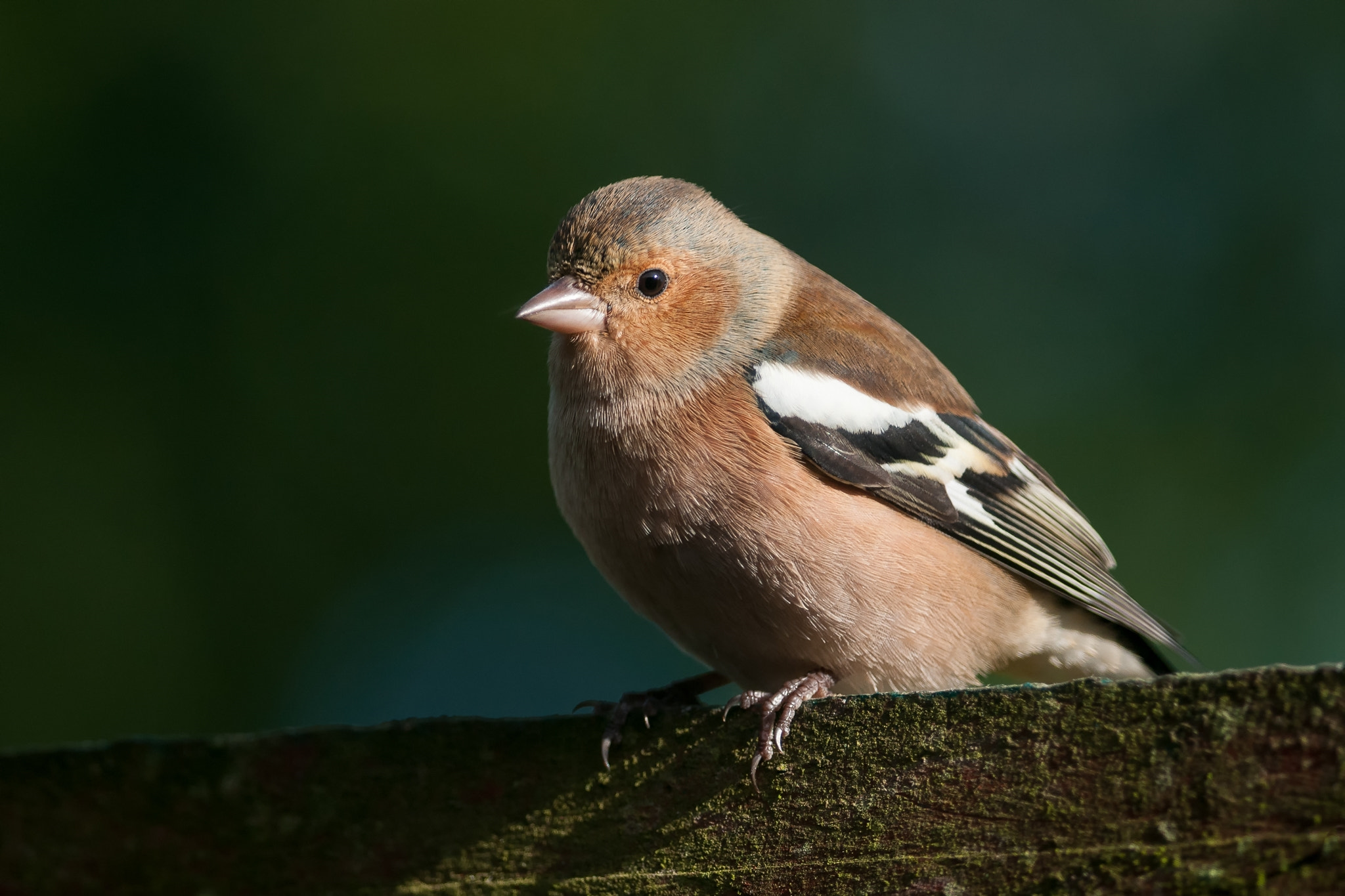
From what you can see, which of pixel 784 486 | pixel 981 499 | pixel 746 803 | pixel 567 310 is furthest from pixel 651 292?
pixel 746 803

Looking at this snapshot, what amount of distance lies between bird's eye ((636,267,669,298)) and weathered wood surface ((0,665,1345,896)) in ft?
4.86

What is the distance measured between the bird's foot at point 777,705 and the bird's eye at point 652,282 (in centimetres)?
115

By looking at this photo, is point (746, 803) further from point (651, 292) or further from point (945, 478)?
point (651, 292)

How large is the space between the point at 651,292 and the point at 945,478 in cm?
98

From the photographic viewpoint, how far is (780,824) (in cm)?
174

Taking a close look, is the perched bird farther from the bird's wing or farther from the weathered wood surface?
the weathered wood surface

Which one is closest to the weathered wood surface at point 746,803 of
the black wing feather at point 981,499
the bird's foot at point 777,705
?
the bird's foot at point 777,705

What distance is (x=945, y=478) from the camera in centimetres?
312

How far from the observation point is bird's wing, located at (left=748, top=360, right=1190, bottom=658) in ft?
9.45

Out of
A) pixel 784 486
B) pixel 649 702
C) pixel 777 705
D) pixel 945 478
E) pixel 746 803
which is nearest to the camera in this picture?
pixel 746 803

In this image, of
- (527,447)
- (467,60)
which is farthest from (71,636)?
(467,60)

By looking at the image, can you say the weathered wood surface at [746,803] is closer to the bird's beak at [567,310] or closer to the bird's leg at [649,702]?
the bird's leg at [649,702]

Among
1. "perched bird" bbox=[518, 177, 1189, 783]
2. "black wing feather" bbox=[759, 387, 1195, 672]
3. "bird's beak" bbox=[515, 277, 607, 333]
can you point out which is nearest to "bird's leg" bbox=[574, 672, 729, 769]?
"perched bird" bbox=[518, 177, 1189, 783]

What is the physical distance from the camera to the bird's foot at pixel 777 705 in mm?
1759
